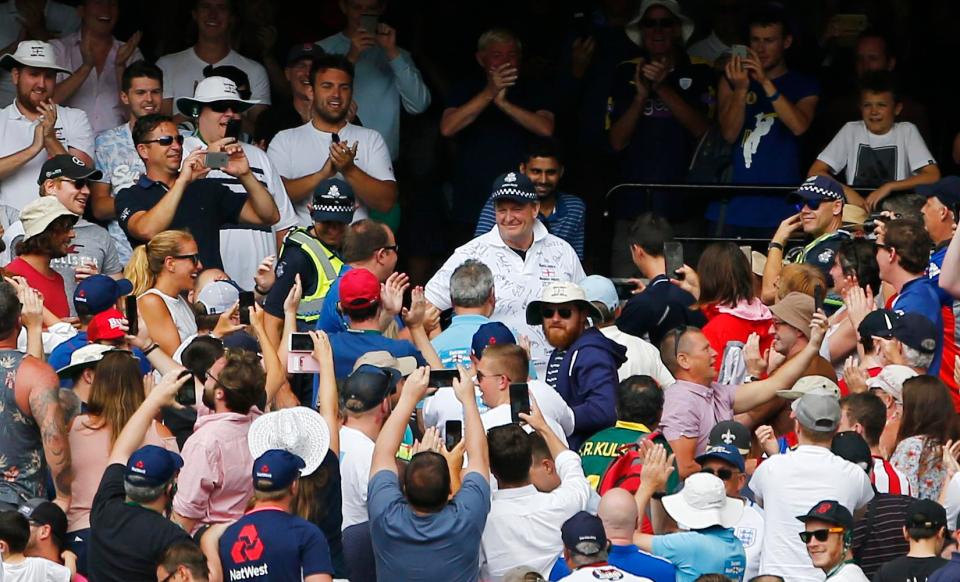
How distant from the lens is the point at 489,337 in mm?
9539

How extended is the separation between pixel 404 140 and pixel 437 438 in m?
5.78

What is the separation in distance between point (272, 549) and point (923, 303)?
3.90 meters

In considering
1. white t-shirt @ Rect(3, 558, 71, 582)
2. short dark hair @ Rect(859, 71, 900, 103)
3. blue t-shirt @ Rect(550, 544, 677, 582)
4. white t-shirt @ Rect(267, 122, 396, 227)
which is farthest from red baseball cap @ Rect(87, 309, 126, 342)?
short dark hair @ Rect(859, 71, 900, 103)

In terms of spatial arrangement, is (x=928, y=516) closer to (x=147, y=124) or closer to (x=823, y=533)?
(x=823, y=533)

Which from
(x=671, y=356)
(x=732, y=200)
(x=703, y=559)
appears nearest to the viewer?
(x=703, y=559)

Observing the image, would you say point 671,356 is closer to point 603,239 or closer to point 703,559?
point 703,559

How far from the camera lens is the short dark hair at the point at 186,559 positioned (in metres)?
7.61

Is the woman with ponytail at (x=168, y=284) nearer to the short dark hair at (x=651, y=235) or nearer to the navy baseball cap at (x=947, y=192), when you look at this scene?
the short dark hair at (x=651, y=235)

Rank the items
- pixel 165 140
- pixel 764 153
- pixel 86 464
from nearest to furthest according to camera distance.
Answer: pixel 86 464
pixel 165 140
pixel 764 153

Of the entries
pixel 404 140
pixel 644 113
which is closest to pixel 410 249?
pixel 404 140

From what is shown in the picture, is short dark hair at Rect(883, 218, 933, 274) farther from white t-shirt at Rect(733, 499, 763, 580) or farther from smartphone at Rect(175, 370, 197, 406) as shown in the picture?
smartphone at Rect(175, 370, 197, 406)

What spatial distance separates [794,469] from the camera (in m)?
8.71

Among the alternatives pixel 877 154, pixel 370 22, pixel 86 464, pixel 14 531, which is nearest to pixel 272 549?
pixel 14 531

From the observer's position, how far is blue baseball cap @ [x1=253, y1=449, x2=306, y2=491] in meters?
7.92
